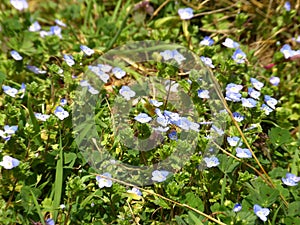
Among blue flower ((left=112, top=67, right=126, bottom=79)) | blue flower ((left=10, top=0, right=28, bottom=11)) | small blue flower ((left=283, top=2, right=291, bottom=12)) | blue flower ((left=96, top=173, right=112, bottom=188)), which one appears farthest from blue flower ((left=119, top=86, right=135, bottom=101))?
small blue flower ((left=283, top=2, right=291, bottom=12))

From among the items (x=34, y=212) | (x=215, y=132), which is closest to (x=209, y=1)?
(x=215, y=132)

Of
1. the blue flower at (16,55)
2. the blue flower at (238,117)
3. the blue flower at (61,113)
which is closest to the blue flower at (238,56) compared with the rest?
the blue flower at (238,117)

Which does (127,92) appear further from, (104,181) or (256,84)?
(256,84)

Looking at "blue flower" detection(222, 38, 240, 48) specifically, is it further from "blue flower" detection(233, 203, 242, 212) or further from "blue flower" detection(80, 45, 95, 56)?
"blue flower" detection(233, 203, 242, 212)

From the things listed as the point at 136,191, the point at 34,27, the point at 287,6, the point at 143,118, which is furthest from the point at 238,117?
the point at 34,27

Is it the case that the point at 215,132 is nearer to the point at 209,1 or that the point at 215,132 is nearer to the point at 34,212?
the point at 34,212

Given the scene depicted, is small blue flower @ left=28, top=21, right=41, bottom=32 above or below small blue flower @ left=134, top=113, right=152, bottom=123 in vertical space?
above
